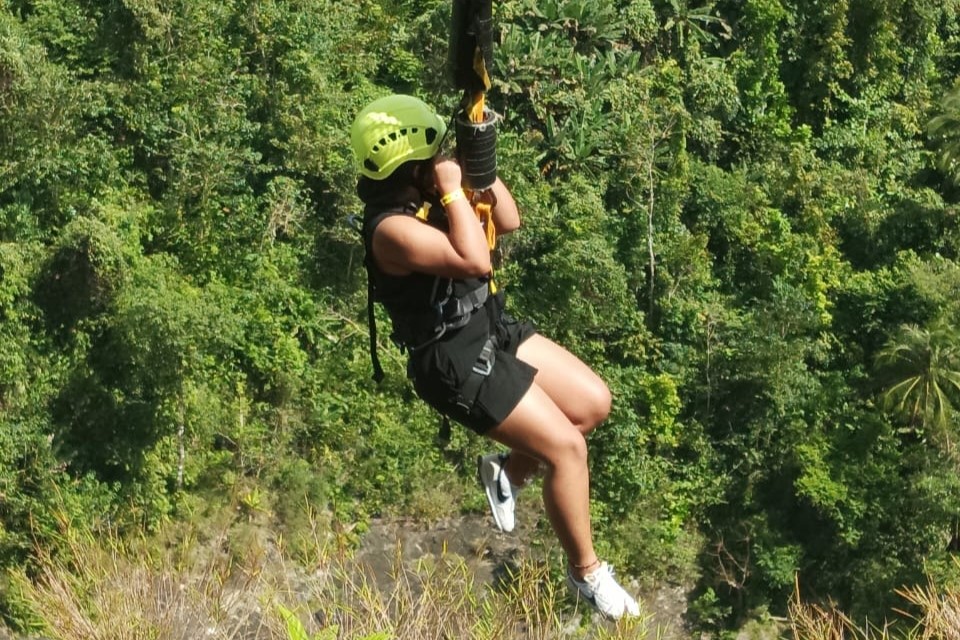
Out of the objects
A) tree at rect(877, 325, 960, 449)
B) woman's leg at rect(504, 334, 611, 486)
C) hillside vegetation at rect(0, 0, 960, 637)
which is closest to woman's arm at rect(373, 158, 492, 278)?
woman's leg at rect(504, 334, 611, 486)

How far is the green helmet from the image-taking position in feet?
14.8

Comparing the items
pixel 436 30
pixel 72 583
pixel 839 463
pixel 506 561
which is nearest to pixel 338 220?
pixel 436 30

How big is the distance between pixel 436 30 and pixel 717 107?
237cm

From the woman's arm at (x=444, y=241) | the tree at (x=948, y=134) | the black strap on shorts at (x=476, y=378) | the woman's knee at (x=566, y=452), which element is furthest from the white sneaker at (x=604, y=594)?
the tree at (x=948, y=134)

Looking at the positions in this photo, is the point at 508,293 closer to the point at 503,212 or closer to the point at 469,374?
the point at 503,212

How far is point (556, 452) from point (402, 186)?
101 centimetres

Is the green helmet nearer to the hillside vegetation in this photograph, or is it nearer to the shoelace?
the shoelace

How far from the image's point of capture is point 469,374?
471cm

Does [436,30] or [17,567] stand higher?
[436,30]

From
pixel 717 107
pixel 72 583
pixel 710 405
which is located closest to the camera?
pixel 72 583

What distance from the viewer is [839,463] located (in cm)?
1046

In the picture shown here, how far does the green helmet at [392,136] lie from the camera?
452cm

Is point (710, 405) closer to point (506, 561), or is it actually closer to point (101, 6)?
point (506, 561)

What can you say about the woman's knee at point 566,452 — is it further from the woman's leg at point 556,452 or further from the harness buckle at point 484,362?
the harness buckle at point 484,362
